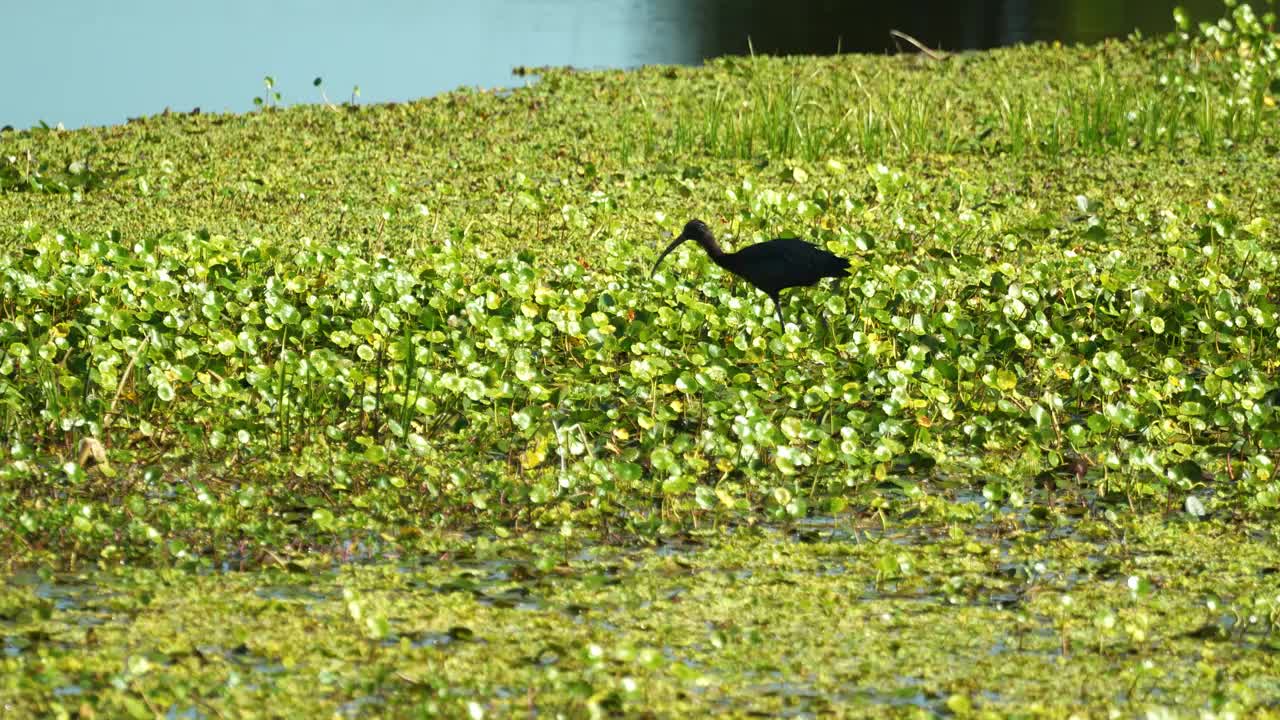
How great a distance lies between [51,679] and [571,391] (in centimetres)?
252

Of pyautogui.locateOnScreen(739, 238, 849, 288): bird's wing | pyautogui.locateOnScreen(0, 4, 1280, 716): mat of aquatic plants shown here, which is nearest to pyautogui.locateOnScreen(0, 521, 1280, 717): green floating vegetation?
pyautogui.locateOnScreen(0, 4, 1280, 716): mat of aquatic plants

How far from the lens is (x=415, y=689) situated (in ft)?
12.6

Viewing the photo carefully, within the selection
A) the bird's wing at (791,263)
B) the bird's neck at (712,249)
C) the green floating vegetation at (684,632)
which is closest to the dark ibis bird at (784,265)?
the bird's wing at (791,263)

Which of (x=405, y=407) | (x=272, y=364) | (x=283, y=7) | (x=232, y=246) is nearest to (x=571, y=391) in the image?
(x=405, y=407)

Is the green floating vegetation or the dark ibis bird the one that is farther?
the dark ibis bird

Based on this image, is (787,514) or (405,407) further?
(405,407)

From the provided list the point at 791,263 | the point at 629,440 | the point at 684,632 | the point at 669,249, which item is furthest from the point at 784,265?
the point at 684,632

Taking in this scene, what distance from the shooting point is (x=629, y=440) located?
5.79 m

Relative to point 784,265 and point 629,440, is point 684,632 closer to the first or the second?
point 629,440

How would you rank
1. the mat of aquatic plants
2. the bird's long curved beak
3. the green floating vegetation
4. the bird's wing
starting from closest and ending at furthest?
the green floating vegetation → the mat of aquatic plants → the bird's wing → the bird's long curved beak

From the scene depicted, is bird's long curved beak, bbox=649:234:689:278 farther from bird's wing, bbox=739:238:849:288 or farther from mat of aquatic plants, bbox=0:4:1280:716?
bird's wing, bbox=739:238:849:288

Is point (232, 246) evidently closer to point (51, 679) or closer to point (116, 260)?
point (116, 260)

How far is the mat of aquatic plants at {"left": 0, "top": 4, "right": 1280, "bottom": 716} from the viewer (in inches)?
160

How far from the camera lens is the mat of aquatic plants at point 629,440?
160 inches
